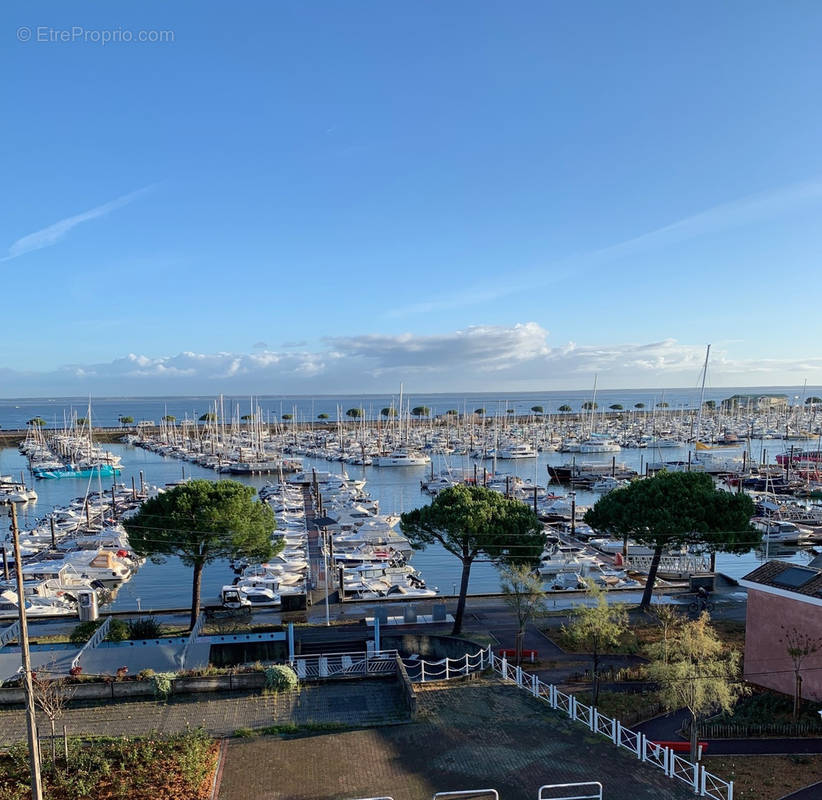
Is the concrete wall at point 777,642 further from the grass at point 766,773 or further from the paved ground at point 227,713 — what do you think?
the paved ground at point 227,713

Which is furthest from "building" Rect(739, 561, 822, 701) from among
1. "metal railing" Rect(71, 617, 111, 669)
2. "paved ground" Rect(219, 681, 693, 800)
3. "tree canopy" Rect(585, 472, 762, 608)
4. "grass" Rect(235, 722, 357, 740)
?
"metal railing" Rect(71, 617, 111, 669)

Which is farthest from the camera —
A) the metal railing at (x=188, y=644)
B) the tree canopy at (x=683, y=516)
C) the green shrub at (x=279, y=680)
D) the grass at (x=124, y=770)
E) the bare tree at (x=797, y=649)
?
the tree canopy at (x=683, y=516)

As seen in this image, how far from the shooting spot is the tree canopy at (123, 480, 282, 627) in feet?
84.1

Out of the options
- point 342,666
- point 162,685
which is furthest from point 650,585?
point 162,685

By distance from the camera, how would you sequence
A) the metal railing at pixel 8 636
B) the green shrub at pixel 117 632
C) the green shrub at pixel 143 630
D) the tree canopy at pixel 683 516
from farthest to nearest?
the tree canopy at pixel 683 516 → the green shrub at pixel 143 630 → the green shrub at pixel 117 632 → the metal railing at pixel 8 636

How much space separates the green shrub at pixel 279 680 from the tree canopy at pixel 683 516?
1580cm

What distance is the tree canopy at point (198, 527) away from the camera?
2564 cm

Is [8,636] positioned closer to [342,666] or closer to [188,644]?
[188,644]

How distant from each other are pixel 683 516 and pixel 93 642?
23.5 metres

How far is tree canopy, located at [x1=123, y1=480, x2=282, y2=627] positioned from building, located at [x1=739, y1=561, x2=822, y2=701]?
63.2ft

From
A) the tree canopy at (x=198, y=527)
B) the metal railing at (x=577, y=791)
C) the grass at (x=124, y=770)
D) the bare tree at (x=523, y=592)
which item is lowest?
the grass at (x=124, y=770)

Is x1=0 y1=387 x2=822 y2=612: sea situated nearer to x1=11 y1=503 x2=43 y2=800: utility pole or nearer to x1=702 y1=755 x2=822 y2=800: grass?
x1=11 y1=503 x2=43 y2=800: utility pole

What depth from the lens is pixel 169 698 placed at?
1903 cm

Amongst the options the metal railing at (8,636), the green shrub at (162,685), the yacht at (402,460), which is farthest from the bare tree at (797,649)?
the yacht at (402,460)
